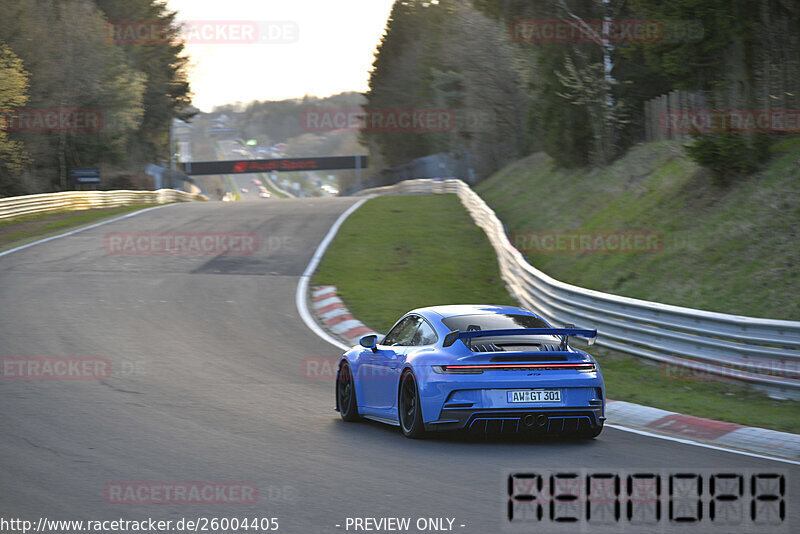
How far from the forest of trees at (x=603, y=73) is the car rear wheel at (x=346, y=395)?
35.7 ft

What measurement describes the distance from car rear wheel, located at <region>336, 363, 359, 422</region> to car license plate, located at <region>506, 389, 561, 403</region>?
87.6 inches

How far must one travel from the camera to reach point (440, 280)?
21.9 m

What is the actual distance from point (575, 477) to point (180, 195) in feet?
179

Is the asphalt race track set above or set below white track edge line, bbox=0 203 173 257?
below

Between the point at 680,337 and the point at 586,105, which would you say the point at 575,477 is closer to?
the point at 680,337

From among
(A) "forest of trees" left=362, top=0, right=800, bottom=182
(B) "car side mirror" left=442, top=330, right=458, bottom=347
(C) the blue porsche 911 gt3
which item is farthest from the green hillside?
(B) "car side mirror" left=442, top=330, right=458, bottom=347

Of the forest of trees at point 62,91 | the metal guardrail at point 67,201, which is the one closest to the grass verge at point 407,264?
the metal guardrail at point 67,201

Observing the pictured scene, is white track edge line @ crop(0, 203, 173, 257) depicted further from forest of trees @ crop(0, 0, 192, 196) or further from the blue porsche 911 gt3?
the blue porsche 911 gt3

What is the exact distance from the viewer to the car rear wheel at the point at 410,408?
8.17 m

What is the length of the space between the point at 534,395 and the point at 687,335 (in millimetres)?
4566

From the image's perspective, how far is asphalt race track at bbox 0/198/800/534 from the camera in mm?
5875

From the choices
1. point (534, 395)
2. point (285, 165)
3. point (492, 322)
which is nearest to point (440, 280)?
point (492, 322)

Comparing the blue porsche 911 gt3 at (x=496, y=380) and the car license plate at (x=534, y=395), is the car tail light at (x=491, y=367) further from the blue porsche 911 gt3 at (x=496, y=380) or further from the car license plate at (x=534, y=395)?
the car license plate at (x=534, y=395)

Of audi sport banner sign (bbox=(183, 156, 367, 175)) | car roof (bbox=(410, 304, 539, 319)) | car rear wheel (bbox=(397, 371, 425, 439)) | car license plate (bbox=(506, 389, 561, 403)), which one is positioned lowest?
car rear wheel (bbox=(397, 371, 425, 439))
